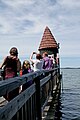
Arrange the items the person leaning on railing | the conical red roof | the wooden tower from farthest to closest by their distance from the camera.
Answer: the conical red roof < the wooden tower < the person leaning on railing

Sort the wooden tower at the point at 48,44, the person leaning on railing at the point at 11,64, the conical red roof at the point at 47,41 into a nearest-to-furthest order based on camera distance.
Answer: the person leaning on railing at the point at 11,64 < the wooden tower at the point at 48,44 < the conical red roof at the point at 47,41

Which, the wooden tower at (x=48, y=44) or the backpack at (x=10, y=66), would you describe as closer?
the backpack at (x=10, y=66)

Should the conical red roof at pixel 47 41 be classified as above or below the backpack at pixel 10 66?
above

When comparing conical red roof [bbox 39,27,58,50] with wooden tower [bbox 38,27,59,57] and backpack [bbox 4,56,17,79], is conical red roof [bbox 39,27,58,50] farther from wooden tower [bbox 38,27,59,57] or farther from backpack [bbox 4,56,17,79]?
backpack [bbox 4,56,17,79]

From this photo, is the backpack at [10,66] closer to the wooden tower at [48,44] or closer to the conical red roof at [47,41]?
the wooden tower at [48,44]

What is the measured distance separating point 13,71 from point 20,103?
10.5ft

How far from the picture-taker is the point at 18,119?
3680mm

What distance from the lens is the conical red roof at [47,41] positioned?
125 feet

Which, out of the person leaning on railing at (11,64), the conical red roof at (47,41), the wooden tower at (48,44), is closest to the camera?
the person leaning on railing at (11,64)

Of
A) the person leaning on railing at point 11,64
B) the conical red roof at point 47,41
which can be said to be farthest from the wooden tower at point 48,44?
the person leaning on railing at point 11,64

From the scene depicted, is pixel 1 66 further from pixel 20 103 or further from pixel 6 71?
pixel 20 103

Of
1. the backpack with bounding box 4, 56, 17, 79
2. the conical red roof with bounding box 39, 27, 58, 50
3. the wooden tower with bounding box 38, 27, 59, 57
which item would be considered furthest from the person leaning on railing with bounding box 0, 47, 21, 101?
the conical red roof with bounding box 39, 27, 58, 50

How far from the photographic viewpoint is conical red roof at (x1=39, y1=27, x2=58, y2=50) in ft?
125

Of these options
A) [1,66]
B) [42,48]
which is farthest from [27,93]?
[42,48]
